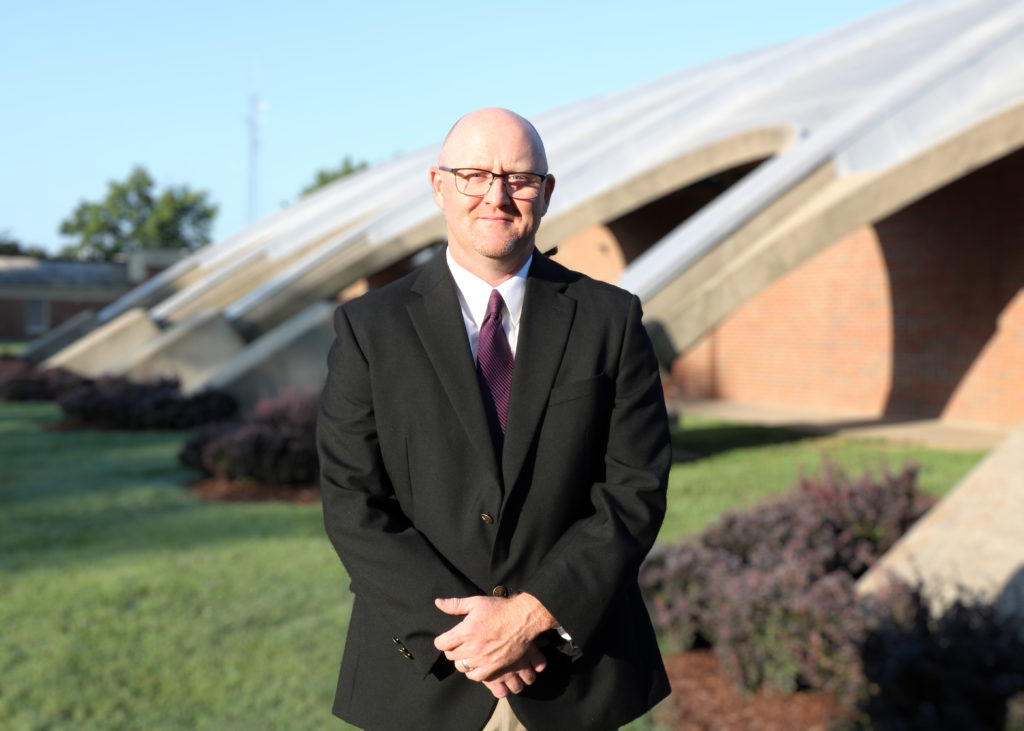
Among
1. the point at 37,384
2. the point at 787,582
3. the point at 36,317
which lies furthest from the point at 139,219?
the point at 787,582

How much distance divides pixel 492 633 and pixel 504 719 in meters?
0.30

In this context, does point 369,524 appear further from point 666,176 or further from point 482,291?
point 666,176

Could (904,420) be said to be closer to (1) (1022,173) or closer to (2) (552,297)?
(1) (1022,173)

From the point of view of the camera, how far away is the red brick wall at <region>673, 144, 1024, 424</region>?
13.6 m

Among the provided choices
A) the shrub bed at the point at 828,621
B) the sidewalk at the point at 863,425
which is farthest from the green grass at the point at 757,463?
the shrub bed at the point at 828,621

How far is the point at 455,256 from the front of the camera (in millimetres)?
2057

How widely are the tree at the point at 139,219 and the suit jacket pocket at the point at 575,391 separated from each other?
205 feet

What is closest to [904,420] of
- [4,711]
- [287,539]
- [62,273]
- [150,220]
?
[287,539]

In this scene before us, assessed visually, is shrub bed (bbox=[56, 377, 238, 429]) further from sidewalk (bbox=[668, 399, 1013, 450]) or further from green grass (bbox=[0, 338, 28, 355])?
green grass (bbox=[0, 338, 28, 355])

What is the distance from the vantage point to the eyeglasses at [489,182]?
6.28ft

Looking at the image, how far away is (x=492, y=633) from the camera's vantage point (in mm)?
1817

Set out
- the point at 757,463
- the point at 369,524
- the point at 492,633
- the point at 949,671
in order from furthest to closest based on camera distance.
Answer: the point at 757,463
the point at 949,671
the point at 369,524
the point at 492,633

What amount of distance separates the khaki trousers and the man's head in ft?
2.98

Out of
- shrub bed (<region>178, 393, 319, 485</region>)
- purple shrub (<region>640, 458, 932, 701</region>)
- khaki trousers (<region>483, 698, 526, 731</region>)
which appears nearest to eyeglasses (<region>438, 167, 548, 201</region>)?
khaki trousers (<region>483, 698, 526, 731</region>)
